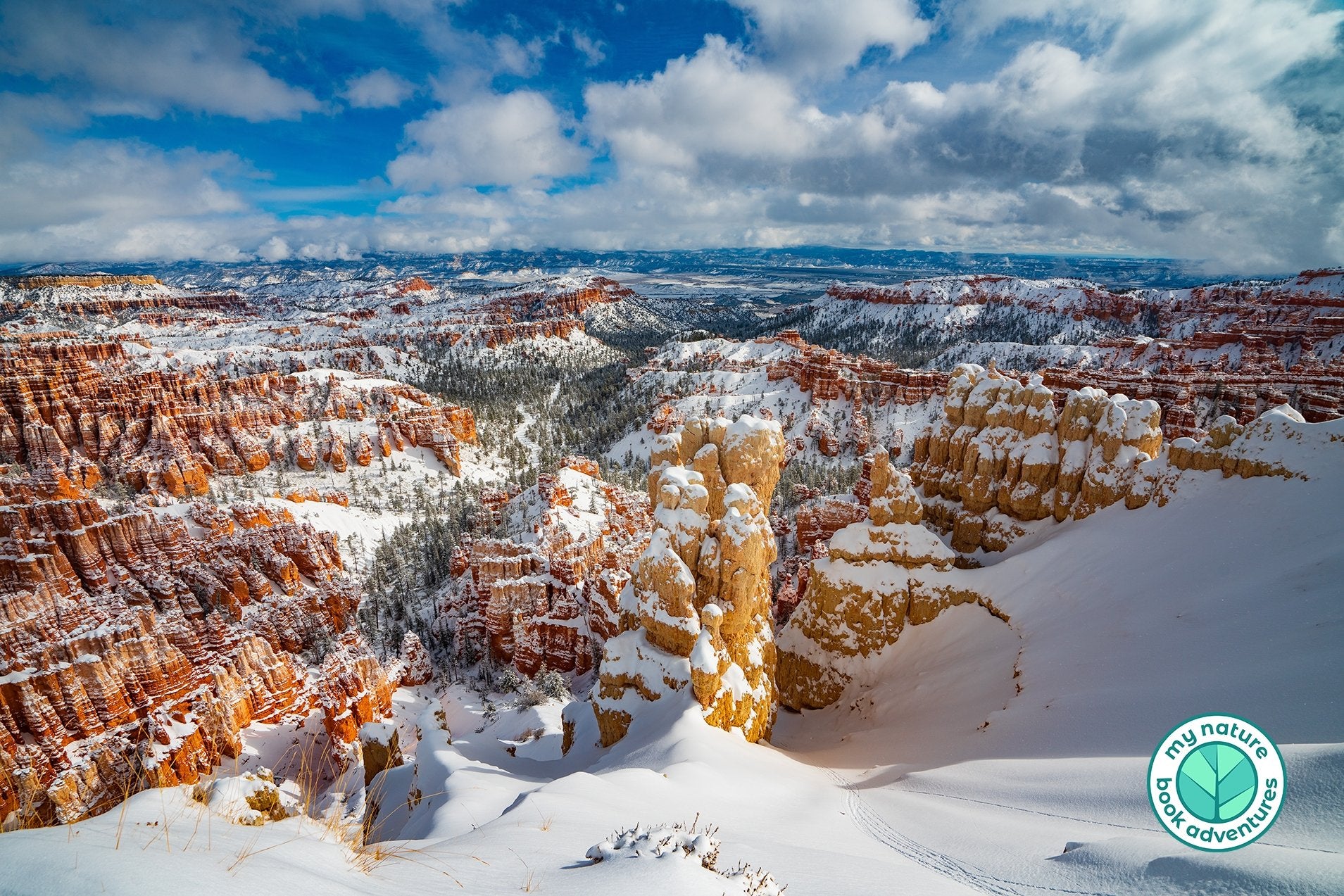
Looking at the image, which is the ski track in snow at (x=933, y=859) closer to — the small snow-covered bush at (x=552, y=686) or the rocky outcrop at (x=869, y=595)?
the rocky outcrop at (x=869, y=595)

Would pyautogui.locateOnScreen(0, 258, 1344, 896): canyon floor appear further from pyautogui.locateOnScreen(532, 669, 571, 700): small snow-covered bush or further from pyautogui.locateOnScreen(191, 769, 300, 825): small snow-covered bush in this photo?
pyautogui.locateOnScreen(532, 669, 571, 700): small snow-covered bush

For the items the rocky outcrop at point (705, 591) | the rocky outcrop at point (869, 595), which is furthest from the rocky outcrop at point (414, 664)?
the rocky outcrop at point (869, 595)

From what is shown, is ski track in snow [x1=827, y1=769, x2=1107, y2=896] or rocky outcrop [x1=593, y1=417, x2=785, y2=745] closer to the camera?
ski track in snow [x1=827, y1=769, x2=1107, y2=896]

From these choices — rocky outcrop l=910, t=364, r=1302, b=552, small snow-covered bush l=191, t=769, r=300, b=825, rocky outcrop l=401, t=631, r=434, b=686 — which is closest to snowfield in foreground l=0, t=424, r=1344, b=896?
small snow-covered bush l=191, t=769, r=300, b=825

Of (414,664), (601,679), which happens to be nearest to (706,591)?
Answer: (601,679)

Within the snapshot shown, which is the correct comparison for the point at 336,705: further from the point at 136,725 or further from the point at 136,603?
the point at 136,603

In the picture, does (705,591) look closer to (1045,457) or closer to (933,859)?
(933,859)

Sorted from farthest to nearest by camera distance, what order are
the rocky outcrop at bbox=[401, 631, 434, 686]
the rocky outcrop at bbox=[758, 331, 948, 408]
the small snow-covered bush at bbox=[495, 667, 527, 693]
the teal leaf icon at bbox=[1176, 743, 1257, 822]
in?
the rocky outcrop at bbox=[758, 331, 948, 408], the rocky outcrop at bbox=[401, 631, 434, 686], the small snow-covered bush at bbox=[495, 667, 527, 693], the teal leaf icon at bbox=[1176, 743, 1257, 822]
